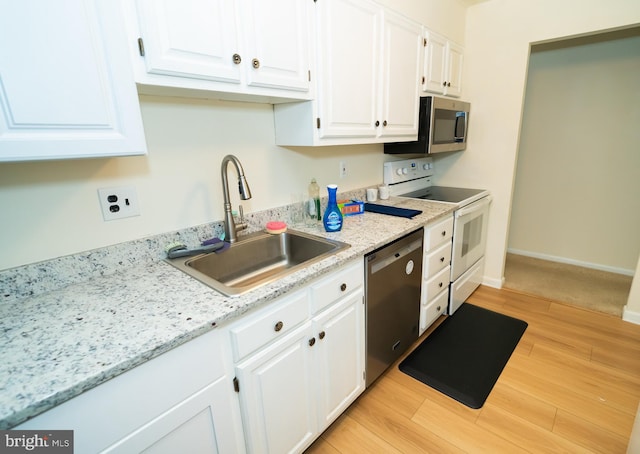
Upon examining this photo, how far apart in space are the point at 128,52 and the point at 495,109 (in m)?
2.65

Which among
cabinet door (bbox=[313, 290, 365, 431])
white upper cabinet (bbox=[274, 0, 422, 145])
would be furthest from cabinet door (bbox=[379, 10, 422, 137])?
cabinet door (bbox=[313, 290, 365, 431])

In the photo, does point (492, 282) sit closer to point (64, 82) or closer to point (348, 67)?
point (348, 67)

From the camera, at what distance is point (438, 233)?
2008 mm

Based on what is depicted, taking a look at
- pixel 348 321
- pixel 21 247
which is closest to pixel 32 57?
pixel 21 247

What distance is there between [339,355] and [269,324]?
497mm

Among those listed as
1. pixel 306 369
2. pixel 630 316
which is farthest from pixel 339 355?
pixel 630 316

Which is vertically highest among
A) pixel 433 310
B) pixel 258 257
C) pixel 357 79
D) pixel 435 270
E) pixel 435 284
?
pixel 357 79

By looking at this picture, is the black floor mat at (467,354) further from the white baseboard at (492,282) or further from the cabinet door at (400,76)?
the cabinet door at (400,76)

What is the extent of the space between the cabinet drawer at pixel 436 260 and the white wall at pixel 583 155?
1.94 metres

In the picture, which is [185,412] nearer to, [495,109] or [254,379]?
[254,379]

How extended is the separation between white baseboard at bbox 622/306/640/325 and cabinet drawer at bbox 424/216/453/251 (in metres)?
1.44

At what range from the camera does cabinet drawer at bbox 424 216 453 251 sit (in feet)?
6.25

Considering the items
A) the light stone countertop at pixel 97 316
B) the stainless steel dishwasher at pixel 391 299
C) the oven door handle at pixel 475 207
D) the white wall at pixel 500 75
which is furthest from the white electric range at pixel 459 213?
the light stone countertop at pixel 97 316

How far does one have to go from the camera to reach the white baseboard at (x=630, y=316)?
2.24 m
